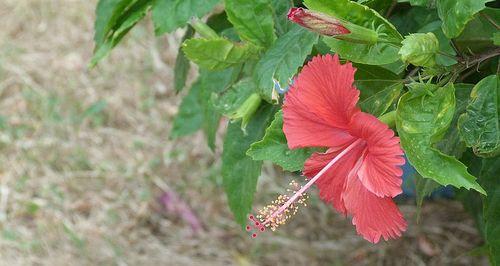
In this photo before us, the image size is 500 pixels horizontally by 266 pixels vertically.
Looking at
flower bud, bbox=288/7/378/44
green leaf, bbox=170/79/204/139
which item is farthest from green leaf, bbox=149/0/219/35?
green leaf, bbox=170/79/204/139

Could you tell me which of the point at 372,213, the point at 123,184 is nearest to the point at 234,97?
the point at 372,213

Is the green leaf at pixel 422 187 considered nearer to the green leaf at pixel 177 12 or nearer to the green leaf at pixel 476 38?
the green leaf at pixel 476 38

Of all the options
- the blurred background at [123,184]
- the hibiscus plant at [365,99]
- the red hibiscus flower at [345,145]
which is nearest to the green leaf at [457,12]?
the hibiscus plant at [365,99]

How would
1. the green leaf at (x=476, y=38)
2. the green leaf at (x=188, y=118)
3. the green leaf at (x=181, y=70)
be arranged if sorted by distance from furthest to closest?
1. the green leaf at (x=188, y=118)
2. the green leaf at (x=181, y=70)
3. the green leaf at (x=476, y=38)

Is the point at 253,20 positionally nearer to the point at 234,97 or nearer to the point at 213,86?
the point at 234,97

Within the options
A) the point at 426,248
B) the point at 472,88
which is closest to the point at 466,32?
the point at 472,88

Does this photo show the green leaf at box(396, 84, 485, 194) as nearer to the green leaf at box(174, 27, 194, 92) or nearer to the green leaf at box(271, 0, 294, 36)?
the green leaf at box(271, 0, 294, 36)
